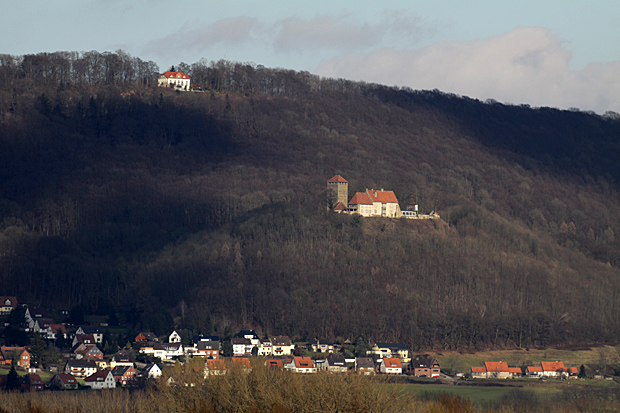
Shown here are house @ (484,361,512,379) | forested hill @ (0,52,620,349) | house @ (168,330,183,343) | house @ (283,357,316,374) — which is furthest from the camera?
forested hill @ (0,52,620,349)

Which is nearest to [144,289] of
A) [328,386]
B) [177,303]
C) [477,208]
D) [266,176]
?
[177,303]

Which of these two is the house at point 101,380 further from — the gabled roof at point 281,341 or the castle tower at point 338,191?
the castle tower at point 338,191

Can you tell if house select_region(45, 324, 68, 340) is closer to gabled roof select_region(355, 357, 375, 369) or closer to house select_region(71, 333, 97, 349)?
house select_region(71, 333, 97, 349)

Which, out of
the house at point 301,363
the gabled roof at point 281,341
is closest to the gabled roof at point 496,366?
the house at point 301,363

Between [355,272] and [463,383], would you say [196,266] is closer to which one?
[355,272]

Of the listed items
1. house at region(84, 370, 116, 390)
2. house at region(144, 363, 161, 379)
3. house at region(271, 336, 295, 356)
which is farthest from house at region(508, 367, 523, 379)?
house at region(84, 370, 116, 390)

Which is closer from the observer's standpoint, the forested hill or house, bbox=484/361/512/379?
house, bbox=484/361/512/379

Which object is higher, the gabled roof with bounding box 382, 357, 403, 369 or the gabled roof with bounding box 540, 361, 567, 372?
the gabled roof with bounding box 382, 357, 403, 369
